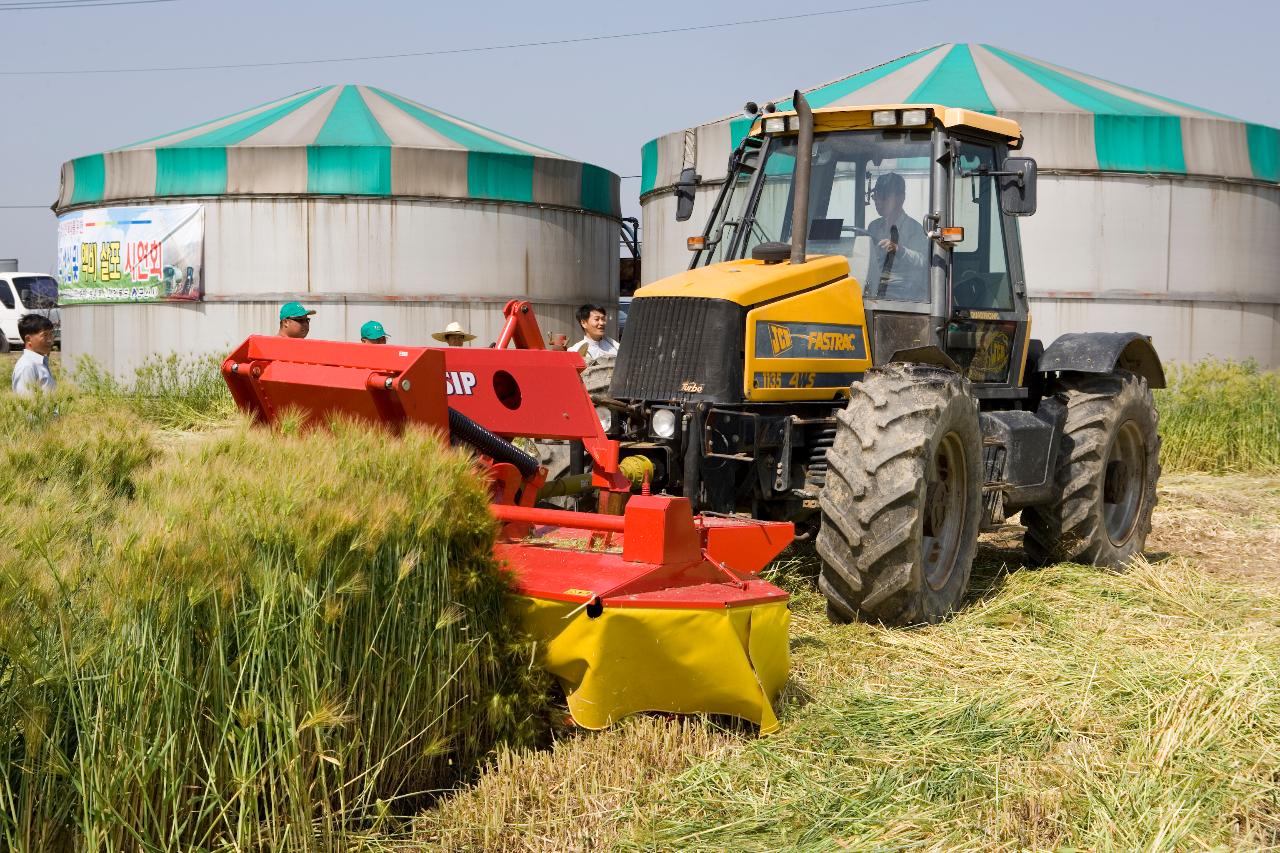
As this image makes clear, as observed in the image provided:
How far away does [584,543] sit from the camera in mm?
5602

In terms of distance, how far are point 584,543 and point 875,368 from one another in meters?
1.70

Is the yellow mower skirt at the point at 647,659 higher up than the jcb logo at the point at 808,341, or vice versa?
the jcb logo at the point at 808,341

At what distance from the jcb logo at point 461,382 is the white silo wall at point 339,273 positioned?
1203cm

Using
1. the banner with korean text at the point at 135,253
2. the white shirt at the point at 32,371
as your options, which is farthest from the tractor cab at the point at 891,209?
the banner with korean text at the point at 135,253

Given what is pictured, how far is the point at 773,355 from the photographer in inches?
254

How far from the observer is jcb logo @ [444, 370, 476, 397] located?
6.07 m

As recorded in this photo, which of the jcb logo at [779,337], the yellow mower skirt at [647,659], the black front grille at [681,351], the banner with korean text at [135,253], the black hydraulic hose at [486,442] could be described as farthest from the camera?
the banner with korean text at [135,253]

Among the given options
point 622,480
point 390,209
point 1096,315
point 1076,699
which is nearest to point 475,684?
point 622,480

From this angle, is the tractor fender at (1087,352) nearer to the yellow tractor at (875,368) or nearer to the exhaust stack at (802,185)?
the yellow tractor at (875,368)

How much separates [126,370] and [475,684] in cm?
1572

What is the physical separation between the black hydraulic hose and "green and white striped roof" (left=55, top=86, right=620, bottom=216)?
12978 mm

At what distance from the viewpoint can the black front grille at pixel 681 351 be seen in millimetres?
6320

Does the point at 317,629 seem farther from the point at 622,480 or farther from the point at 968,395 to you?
the point at 968,395

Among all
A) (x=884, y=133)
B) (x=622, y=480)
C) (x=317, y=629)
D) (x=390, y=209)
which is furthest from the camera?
(x=390, y=209)
